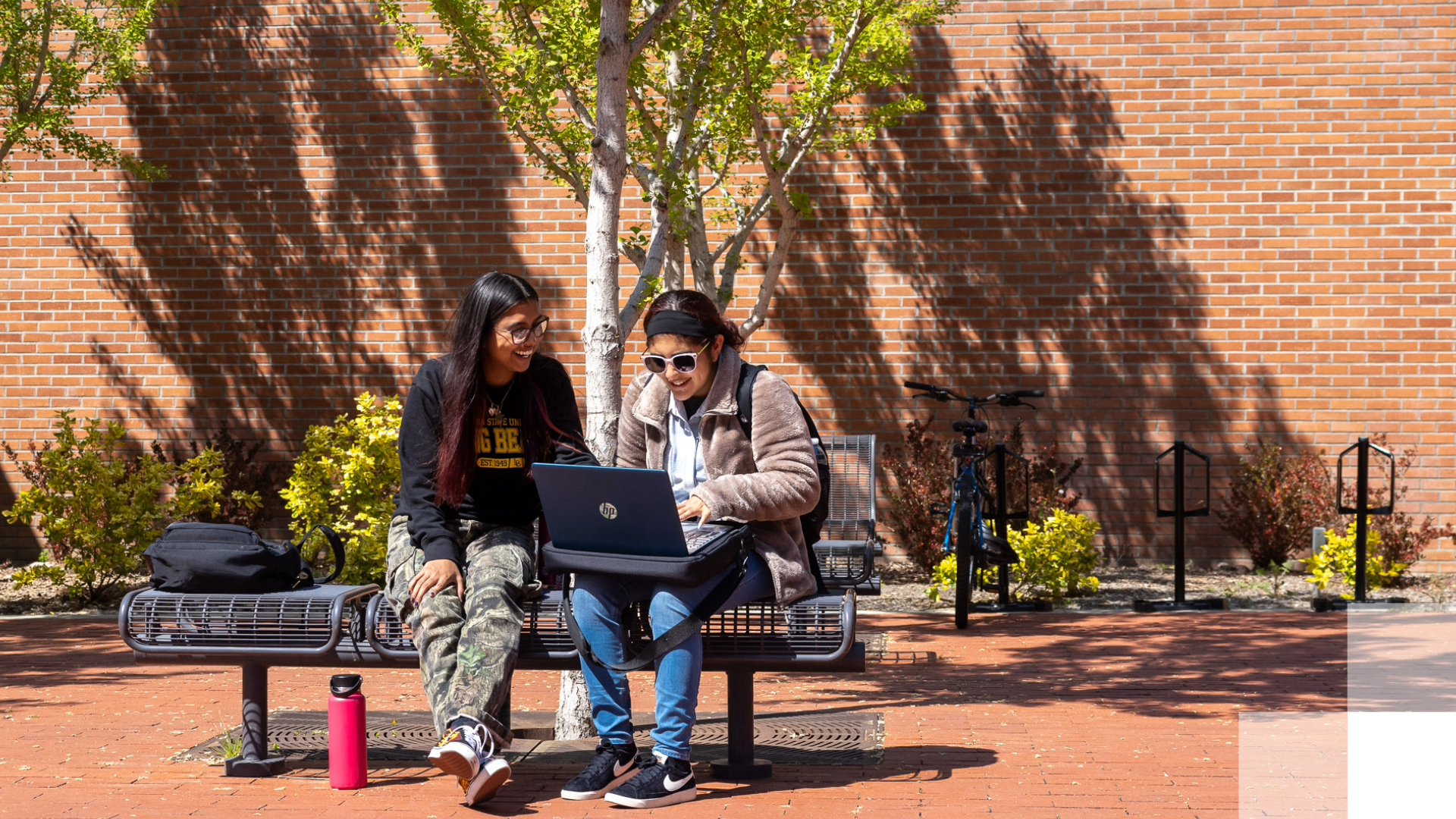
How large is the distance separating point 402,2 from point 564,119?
165cm

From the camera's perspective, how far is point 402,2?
10516 millimetres

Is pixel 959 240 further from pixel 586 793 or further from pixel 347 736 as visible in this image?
pixel 347 736

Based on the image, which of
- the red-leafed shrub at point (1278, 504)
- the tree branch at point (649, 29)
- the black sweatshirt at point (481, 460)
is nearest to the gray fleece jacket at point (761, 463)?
the black sweatshirt at point (481, 460)

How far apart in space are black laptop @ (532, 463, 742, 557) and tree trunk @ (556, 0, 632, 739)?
107 centimetres

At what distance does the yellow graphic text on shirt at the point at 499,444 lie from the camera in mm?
4625

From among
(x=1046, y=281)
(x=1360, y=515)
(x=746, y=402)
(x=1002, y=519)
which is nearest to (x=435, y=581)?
(x=746, y=402)

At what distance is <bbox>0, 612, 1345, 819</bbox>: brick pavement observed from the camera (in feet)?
14.0

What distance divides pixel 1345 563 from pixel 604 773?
6.72m

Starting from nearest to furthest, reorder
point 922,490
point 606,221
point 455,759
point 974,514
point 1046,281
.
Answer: point 455,759, point 606,221, point 974,514, point 922,490, point 1046,281

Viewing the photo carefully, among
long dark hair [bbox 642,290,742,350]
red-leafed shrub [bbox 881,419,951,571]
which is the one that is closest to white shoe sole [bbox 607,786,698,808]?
long dark hair [bbox 642,290,742,350]

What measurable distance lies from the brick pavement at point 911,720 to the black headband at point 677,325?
1544 millimetres

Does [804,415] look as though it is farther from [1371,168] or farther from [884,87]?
[1371,168]

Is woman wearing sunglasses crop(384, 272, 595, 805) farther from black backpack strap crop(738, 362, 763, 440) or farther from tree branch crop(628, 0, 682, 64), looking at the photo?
tree branch crop(628, 0, 682, 64)

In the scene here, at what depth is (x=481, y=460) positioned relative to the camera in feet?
15.2
